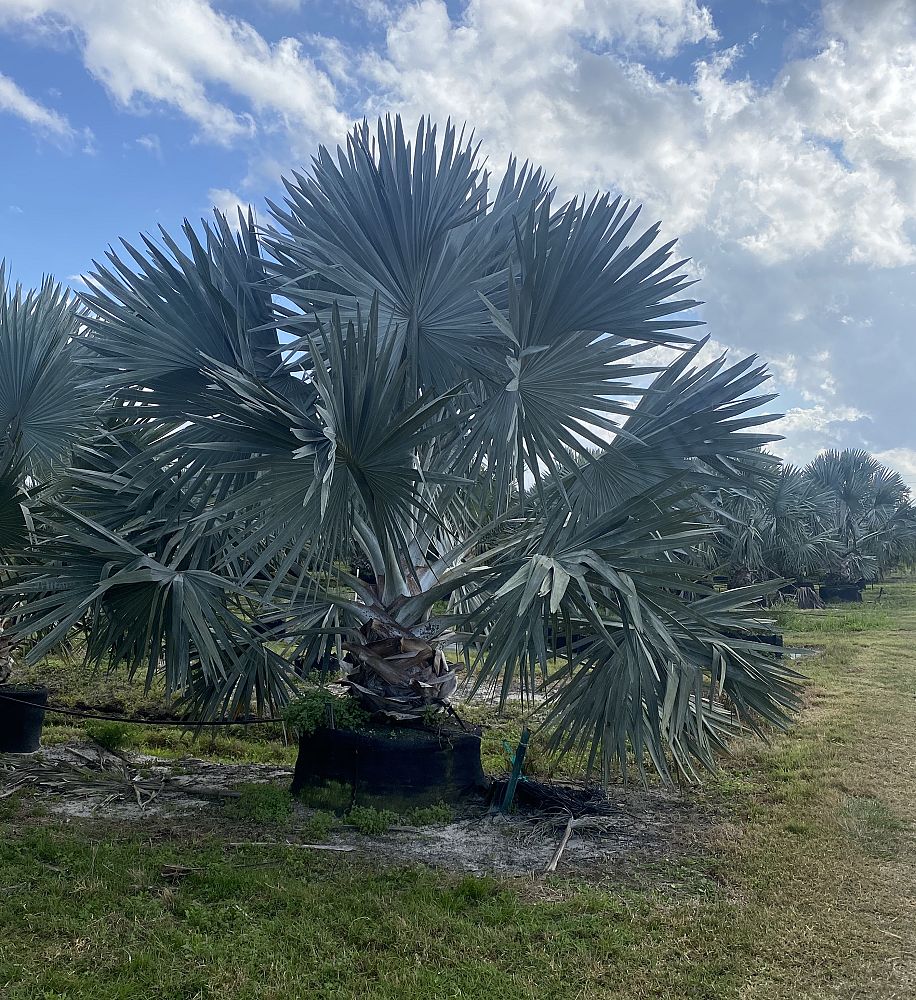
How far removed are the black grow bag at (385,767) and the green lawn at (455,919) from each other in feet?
2.43

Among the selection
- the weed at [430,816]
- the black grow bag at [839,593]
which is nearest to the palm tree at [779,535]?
the black grow bag at [839,593]

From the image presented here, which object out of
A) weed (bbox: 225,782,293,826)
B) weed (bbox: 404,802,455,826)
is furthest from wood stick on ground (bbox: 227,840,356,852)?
weed (bbox: 404,802,455,826)

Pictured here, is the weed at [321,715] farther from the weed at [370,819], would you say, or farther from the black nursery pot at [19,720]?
the black nursery pot at [19,720]

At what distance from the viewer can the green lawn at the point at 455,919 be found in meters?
2.89

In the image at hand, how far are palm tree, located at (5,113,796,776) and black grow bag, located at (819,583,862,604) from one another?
74.7ft

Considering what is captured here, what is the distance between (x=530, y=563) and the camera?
3898mm

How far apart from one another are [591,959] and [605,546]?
186 centimetres

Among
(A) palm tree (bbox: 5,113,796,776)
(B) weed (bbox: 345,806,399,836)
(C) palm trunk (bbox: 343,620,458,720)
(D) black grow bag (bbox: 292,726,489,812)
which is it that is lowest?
(B) weed (bbox: 345,806,399,836)

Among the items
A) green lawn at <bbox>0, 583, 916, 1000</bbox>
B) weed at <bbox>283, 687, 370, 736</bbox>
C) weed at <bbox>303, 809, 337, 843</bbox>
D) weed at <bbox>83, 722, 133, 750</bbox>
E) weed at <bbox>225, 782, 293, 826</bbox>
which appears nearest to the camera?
green lawn at <bbox>0, 583, 916, 1000</bbox>

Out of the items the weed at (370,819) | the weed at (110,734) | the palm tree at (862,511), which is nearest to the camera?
the weed at (370,819)

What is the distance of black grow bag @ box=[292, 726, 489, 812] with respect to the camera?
5.01 m

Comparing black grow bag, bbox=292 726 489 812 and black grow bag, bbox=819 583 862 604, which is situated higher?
black grow bag, bbox=819 583 862 604

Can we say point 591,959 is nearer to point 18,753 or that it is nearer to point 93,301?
point 93,301

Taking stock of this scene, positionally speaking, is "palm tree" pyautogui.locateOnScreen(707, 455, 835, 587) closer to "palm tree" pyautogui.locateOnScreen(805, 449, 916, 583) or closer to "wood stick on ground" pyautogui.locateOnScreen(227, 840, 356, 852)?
"palm tree" pyautogui.locateOnScreen(805, 449, 916, 583)
